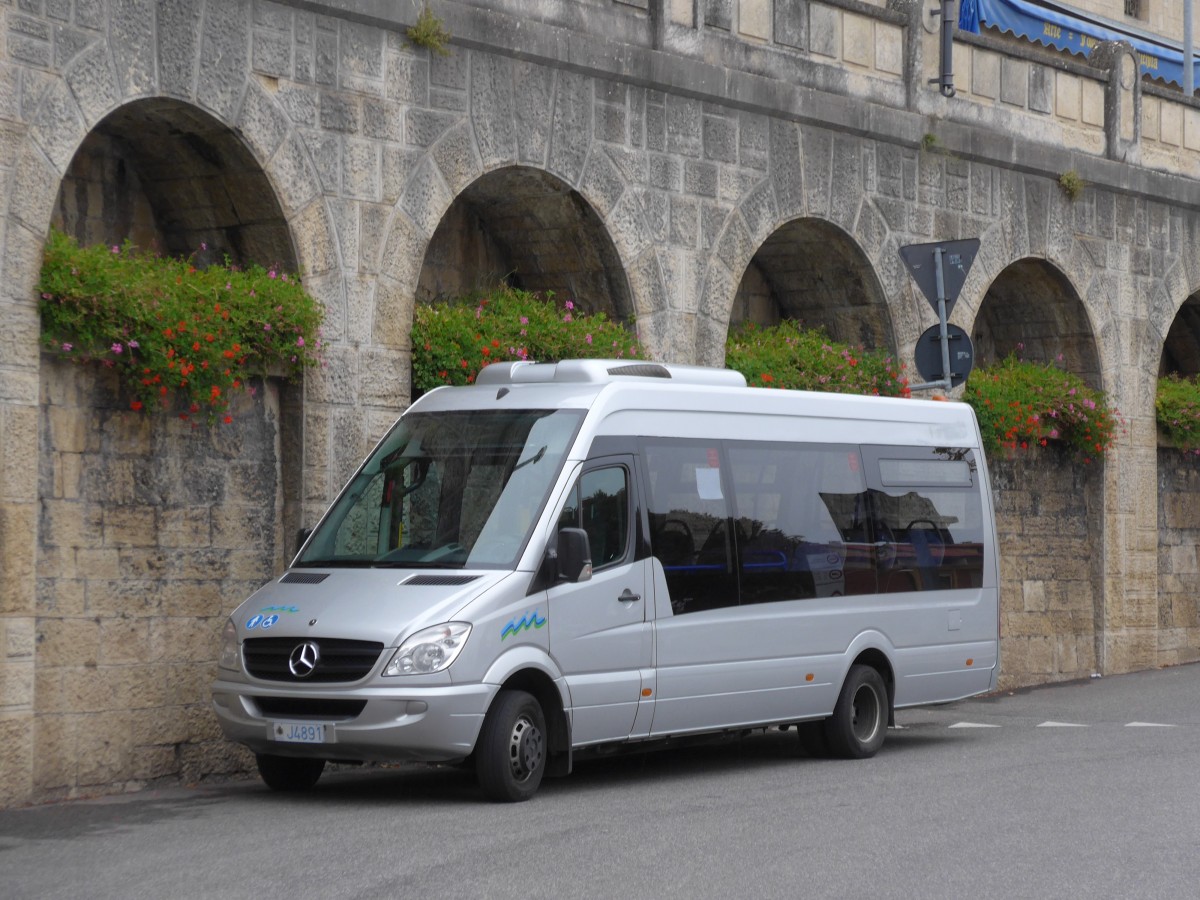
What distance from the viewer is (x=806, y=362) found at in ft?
53.9

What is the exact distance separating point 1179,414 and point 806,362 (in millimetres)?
6412

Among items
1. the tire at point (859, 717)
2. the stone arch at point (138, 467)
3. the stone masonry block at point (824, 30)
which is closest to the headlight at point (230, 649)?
the stone arch at point (138, 467)

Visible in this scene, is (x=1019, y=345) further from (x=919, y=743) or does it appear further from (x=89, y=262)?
(x=89, y=262)

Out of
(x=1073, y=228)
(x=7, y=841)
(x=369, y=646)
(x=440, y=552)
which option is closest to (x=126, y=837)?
(x=7, y=841)

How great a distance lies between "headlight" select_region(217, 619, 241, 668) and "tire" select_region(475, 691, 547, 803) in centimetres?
141

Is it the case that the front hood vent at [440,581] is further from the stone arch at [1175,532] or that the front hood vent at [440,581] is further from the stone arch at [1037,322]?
the stone arch at [1175,532]

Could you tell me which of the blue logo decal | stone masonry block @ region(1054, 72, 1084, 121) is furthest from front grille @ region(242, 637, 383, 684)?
stone masonry block @ region(1054, 72, 1084, 121)

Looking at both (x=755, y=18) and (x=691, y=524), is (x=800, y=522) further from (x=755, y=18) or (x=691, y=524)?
(x=755, y=18)

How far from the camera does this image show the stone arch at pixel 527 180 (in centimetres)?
1326

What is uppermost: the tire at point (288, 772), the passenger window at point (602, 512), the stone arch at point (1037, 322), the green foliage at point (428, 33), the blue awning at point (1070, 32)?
the blue awning at point (1070, 32)

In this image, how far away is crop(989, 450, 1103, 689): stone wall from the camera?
743 inches

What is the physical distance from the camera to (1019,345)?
808 inches

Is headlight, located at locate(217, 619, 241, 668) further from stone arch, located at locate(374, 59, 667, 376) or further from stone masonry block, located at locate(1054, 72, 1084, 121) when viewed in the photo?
stone masonry block, located at locate(1054, 72, 1084, 121)

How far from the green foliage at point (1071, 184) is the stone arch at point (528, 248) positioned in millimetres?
6477
